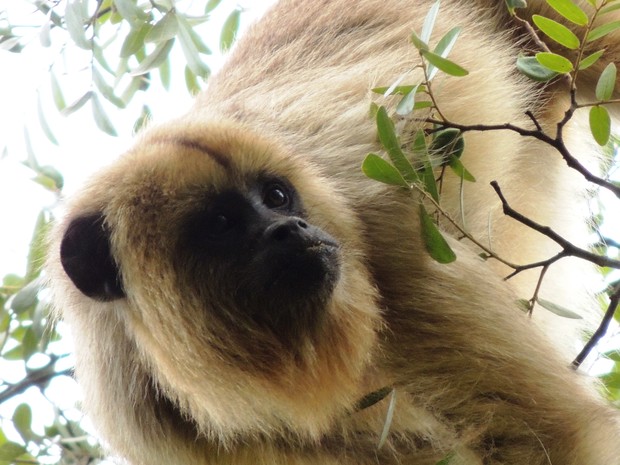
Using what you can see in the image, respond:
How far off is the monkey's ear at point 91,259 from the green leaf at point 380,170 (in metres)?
1.06

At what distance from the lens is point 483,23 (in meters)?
4.09

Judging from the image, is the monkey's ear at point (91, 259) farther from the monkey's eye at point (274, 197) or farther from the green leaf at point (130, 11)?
the green leaf at point (130, 11)

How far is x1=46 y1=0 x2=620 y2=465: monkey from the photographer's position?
112 inches

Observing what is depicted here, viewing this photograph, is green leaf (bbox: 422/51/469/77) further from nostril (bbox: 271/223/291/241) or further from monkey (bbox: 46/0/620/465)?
nostril (bbox: 271/223/291/241)

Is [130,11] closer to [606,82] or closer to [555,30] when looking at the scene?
[555,30]

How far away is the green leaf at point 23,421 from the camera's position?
3.97 meters

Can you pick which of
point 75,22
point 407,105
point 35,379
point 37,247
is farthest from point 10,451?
point 407,105

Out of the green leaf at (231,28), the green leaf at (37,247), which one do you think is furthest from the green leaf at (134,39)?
the green leaf at (231,28)

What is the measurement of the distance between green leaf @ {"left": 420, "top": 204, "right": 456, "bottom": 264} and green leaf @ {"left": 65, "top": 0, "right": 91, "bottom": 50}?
5.23 ft

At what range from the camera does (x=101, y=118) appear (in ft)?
12.1

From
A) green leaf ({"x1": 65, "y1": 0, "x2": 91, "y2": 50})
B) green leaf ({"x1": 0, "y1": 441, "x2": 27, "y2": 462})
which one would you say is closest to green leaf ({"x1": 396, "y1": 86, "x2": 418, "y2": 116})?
green leaf ({"x1": 65, "y1": 0, "x2": 91, "y2": 50})

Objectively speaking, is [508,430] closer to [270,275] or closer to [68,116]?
[270,275]

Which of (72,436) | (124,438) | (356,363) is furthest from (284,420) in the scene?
(72,436)

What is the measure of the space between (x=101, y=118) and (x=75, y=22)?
55 cm
